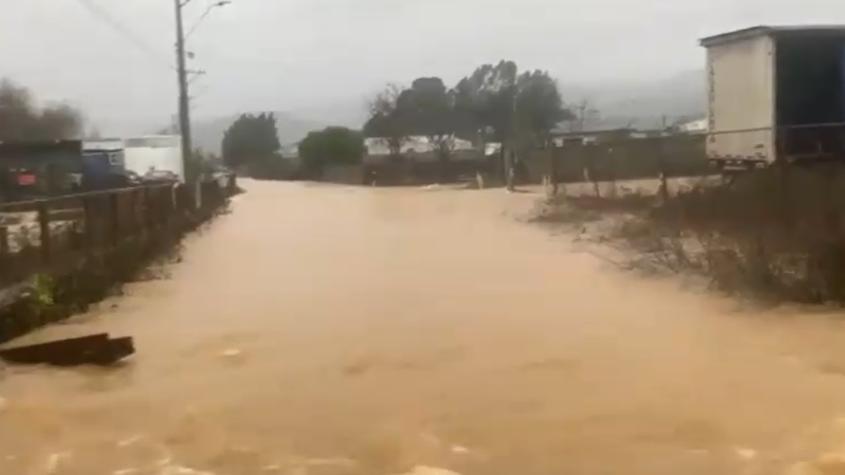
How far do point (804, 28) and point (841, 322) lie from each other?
948 cm

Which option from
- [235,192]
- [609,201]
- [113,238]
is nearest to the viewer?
[113,238]

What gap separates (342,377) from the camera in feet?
38.1

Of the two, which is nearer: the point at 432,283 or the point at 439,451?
the point at 439,451

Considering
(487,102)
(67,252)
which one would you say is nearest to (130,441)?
(67,252)

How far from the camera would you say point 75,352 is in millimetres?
12789

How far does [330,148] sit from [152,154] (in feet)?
95.4

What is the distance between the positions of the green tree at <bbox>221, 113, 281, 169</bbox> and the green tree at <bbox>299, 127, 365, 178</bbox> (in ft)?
56.1

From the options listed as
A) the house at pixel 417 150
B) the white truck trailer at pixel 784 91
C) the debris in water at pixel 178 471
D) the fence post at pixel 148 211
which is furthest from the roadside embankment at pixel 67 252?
the house at pixel 417 150

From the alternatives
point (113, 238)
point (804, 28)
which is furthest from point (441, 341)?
point (804, 28)

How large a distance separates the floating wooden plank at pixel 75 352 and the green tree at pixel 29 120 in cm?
4376

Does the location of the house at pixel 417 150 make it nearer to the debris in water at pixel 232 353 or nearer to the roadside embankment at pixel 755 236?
the roadside embankment at pixel 755 236

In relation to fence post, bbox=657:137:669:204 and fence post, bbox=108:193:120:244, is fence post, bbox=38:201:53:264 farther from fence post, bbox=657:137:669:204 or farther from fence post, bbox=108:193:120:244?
fence post, bbox=657:137:669:204

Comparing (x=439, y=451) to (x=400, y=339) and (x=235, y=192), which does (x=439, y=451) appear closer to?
(x=400, y=339)

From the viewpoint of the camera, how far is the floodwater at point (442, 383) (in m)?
8.83
